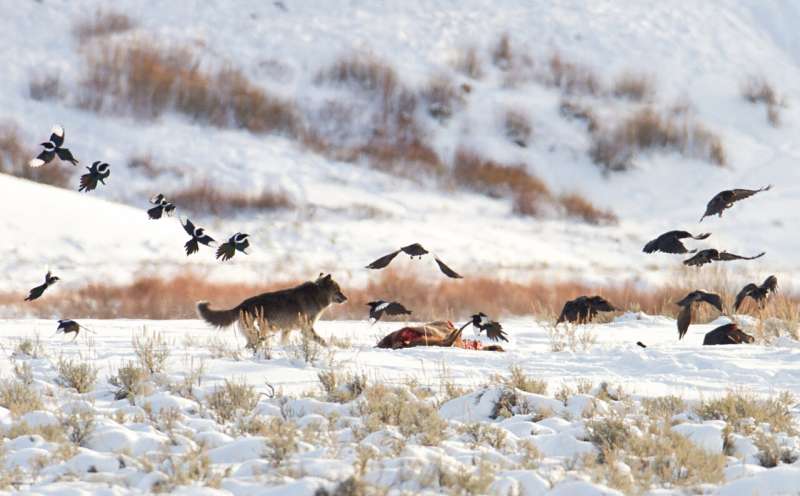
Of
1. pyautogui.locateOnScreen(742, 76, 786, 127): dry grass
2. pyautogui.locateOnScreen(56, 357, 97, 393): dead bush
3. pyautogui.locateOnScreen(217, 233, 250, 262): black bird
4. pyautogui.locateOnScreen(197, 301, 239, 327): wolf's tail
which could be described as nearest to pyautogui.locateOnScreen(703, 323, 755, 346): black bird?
pyautogui.locateOnScreen(197, 301, 239, 327): wolf's tail

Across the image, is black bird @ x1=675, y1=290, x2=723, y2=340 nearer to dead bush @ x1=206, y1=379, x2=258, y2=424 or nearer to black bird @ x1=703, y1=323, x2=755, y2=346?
black bird @ x1=703, y1=323, x2=755, y2=346

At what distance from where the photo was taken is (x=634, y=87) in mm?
31688

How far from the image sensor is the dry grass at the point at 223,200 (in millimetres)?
24219

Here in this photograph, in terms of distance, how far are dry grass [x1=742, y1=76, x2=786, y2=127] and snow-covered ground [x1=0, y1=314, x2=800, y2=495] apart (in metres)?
22.1

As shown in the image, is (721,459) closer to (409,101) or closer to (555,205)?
(555,205)

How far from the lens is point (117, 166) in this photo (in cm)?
2503

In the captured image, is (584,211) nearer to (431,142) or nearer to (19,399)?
(431,142)

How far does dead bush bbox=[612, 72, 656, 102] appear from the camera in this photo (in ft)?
103

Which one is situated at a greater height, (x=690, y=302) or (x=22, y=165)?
(x=22, y=165)

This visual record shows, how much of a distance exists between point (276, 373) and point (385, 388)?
135 cm

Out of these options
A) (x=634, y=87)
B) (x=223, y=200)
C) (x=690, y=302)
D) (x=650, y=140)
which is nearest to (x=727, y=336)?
(x=690, y=302)

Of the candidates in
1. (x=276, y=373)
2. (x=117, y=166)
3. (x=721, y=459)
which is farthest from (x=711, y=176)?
(x=721, y=459)

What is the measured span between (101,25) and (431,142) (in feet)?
31.8

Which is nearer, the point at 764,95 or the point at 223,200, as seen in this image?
the point at 223,200
